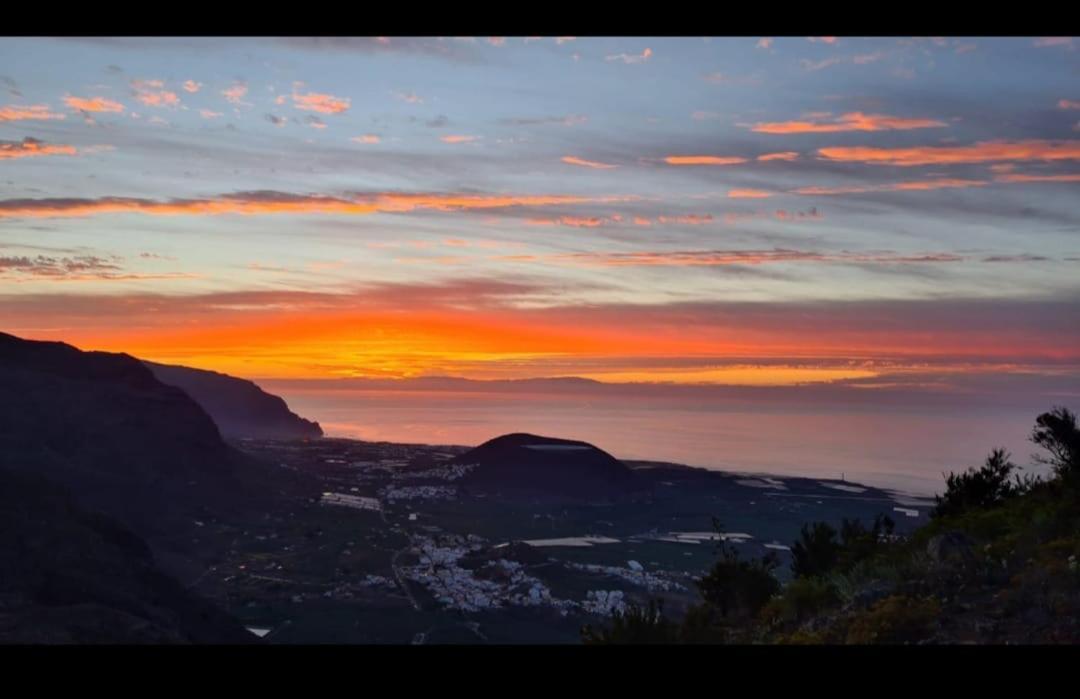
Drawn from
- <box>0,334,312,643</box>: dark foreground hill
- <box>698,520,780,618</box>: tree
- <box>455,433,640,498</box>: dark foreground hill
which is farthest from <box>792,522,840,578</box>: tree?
<box>455,433,640,498</box>: dark foreground hill

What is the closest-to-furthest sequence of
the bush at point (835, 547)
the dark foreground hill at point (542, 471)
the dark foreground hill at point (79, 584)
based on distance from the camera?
the bush at point (835, 547), the dark foreground hill at point (79, 584), the dark foreground hill at point (542, 471)

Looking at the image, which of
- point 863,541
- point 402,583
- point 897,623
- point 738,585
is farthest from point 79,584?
point 897,623

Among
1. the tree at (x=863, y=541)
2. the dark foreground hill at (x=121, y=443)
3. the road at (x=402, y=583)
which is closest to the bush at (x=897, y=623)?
the tree at (x=863, y=541)

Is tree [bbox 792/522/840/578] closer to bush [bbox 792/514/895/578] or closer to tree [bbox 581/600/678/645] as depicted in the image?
bush [bbox 792/514/895/578]

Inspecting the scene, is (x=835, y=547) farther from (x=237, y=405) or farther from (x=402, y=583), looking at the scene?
(x=237, y=405)

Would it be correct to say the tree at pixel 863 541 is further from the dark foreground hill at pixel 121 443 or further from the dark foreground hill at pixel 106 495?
the dark foreground hill at pixel 121 443

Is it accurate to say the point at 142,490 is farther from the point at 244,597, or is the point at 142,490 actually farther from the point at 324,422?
the point at 324,422
